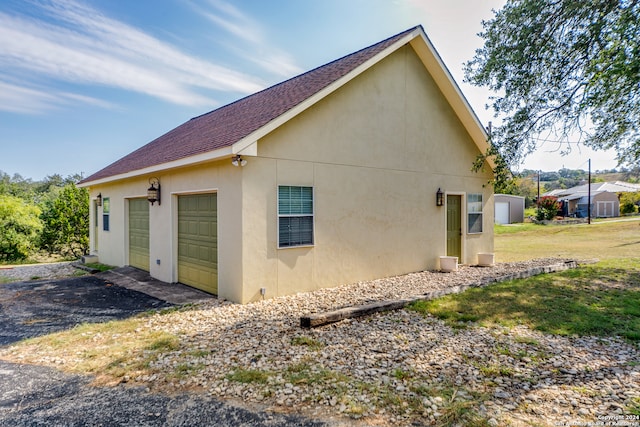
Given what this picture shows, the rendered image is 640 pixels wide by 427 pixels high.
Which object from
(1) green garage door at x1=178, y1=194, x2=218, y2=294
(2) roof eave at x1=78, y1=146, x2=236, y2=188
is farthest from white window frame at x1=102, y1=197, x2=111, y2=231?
(1) green garage door at x1=178, y1=194, x2=218, y2=294

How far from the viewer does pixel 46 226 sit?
15008 millimetres

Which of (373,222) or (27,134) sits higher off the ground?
(27,134)

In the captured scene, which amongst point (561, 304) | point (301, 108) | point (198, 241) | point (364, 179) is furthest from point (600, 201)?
point (198, 241)

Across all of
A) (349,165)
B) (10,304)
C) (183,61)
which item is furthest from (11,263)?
(349,165)

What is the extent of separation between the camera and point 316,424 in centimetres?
273

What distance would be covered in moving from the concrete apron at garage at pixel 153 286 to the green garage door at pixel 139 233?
29 centimetres

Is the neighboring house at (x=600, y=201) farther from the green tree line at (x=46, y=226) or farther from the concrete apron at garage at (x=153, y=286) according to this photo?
the green tree line at (x=46, y=226)

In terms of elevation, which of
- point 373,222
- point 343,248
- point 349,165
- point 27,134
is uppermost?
point 27,134

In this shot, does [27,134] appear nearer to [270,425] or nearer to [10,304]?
[10,304]

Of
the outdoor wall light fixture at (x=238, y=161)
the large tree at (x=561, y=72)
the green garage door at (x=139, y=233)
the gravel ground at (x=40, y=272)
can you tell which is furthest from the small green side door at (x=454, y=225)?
the gravel ground at (x=40, y=272)

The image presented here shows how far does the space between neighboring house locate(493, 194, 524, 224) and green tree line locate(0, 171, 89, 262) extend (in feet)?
110

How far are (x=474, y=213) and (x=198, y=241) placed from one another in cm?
850

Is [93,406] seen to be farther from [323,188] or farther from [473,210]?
[473,210]

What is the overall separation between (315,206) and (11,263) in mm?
14090
